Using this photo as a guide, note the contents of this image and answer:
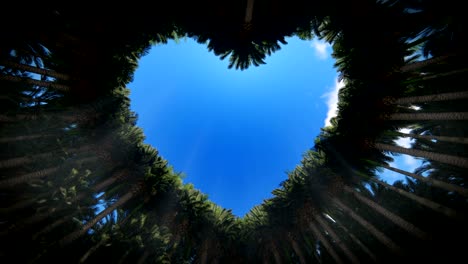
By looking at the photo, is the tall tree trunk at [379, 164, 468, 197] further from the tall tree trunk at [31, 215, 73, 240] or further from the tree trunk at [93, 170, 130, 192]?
the tall tree trunk at [31, 215, 73, 240]

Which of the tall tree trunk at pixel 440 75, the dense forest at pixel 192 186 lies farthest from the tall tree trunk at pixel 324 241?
the tall tree trunk at pixel 440 75

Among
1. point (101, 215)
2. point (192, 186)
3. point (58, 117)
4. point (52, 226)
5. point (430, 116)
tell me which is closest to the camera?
point (52, 226)

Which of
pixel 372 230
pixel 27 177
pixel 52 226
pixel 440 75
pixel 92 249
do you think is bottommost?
pixel 92 249

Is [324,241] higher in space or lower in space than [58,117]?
lower

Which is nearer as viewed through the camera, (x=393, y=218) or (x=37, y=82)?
(x=393, y=218)

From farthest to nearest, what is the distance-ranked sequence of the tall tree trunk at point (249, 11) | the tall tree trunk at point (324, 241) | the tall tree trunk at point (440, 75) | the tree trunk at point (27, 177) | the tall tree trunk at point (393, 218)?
the tall tree trunk at point (324, 241)
the tall tree trunk at point (249, 11)
the tall tree trunk at point (393, 218)
the tall tree trunk at point (440, 75)
the tree trunk at point (27, 177)

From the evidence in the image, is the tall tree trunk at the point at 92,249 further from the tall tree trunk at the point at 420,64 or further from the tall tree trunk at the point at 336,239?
the tall tree trunk at the point at 420,64

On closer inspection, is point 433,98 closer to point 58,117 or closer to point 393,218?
point 393,218

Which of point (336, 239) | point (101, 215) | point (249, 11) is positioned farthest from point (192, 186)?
point (249, 11)
